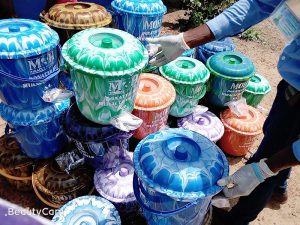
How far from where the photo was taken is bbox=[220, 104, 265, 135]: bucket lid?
3.09 m

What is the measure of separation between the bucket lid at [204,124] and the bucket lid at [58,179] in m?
1.10

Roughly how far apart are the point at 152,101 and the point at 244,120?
1.21 m

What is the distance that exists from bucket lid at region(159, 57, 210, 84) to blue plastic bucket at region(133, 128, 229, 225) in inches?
33.4

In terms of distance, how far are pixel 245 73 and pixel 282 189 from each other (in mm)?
1192

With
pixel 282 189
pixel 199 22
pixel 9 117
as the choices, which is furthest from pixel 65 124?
pixel 199 22

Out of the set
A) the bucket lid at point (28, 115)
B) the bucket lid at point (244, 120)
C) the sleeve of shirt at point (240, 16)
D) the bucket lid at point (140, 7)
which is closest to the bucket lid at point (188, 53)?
the bucket lid at point (140, 7)

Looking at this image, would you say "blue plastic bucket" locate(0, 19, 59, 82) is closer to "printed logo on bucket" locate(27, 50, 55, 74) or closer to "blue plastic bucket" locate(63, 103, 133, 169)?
"printed logo on bucket" locate(27, 50, 55, 74)

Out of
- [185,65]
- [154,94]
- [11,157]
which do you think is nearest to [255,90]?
[185,65]

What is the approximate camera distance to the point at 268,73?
197 inches

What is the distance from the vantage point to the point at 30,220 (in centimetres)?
74

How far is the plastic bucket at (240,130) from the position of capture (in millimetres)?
3092

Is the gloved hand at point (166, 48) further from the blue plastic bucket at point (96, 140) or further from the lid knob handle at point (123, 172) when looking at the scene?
the lid knob handle at point (123, 172)

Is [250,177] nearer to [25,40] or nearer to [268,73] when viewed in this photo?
[25,40]

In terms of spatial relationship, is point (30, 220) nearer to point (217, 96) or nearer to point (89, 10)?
point (89, 10)
